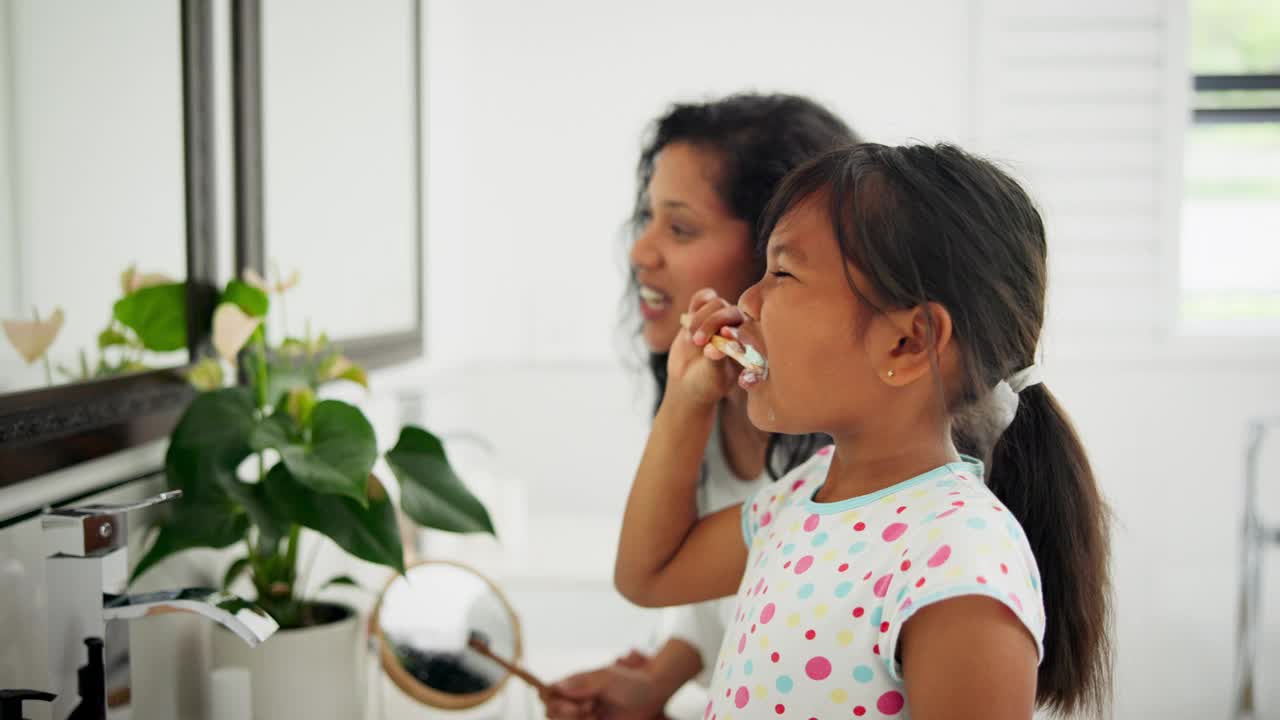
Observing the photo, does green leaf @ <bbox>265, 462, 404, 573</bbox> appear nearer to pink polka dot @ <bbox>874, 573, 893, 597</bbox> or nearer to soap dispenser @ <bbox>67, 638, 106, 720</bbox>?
soap dispenser @ <bbox>67, 638, 106, 720</bbox>

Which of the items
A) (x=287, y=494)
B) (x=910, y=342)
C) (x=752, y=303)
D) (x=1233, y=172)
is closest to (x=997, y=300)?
(x=910, y=342)

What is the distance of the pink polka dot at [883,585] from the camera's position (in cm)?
62

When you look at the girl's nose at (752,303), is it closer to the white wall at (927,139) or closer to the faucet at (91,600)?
the faucet at (91,600)

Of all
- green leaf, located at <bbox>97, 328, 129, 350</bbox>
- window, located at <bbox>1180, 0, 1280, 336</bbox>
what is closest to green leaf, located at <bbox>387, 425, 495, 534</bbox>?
green leaf, located at <bbox>97, 328, 129, 350</bbox>

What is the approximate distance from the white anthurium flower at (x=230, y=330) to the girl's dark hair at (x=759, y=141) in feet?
1.53

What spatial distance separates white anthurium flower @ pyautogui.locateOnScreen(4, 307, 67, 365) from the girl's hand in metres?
0.45

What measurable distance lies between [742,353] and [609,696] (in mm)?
431

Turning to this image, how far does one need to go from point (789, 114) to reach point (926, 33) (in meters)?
1.78

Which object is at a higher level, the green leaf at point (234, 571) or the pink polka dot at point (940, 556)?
the pink polka dot at point (940, 556)

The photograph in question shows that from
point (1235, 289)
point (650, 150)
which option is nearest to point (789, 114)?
point (650, 150)

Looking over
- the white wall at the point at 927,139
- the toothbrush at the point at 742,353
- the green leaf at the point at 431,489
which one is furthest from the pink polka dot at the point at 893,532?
the white wall at the point at 927,139

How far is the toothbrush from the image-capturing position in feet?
2.42

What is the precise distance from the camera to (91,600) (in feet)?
2.12

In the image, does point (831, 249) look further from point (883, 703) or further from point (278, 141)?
point (278, 141)
